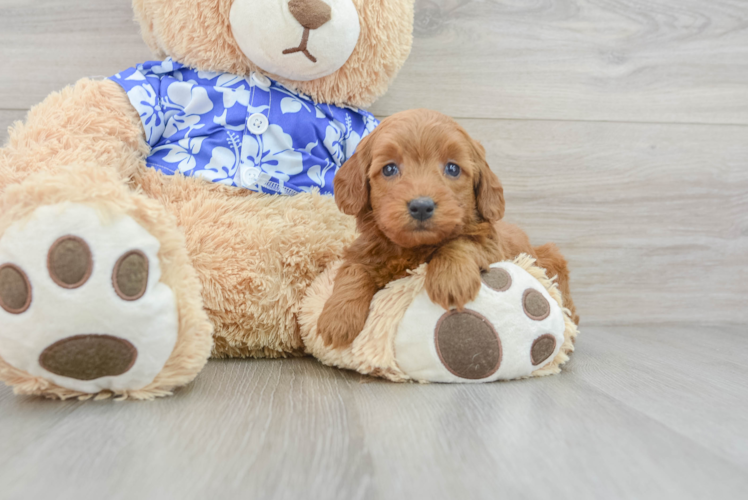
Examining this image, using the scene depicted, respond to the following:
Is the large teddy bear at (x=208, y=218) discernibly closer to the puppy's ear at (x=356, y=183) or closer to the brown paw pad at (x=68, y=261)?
the brown paw pad at (x=68, y=261)

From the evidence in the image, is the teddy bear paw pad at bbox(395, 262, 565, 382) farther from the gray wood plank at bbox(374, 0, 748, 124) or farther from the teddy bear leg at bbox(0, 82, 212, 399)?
the gray wood plank at bbox(374, 0, 748, 124)

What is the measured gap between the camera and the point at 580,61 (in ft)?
4.95

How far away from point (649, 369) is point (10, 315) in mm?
1108

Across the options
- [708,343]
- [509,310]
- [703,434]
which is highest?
[509,310]

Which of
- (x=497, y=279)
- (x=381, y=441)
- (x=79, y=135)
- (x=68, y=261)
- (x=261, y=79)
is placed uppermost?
(x=261, y=79)

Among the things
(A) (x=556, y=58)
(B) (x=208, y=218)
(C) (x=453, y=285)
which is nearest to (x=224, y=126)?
(B) (x=208, y=218)

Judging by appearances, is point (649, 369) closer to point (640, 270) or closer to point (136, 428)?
point (640, 270)

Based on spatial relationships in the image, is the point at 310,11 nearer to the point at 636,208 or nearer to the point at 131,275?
the point at 131,275

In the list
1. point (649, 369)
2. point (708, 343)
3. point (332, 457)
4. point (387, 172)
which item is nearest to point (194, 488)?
point (332, 457)

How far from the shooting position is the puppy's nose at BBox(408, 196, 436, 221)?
32.2 inches

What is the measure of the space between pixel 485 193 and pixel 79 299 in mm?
643

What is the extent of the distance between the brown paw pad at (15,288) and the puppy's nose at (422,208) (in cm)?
53

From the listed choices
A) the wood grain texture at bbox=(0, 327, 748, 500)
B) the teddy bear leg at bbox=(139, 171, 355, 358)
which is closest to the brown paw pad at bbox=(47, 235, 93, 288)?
the wood grain texture at bbox=(0, 327, 748, 500)

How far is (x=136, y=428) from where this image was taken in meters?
0.68
